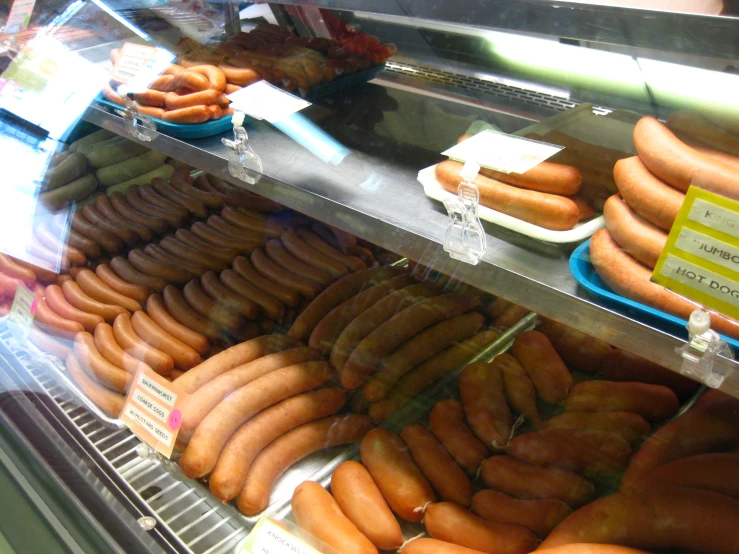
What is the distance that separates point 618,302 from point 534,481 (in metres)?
0.64

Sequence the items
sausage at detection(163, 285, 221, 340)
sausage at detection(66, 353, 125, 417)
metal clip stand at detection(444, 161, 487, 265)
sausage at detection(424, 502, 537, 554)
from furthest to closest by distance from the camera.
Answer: sausage at detection(163, 285, 221, 340) < sausage at detection(66, 353, 125, 417) < sausage at detection(424, 502, 537, 554) < metal clip stand at detection(444, 161, 487, 265)

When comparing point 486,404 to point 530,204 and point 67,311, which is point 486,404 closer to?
point 530,204

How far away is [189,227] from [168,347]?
35.6 inches

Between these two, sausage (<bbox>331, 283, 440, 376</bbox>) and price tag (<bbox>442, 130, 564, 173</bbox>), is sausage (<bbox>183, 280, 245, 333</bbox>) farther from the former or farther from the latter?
price tag (<bbox>442, 130, 564, 173</bbox>)

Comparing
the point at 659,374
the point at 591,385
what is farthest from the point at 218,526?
the point at 659,374

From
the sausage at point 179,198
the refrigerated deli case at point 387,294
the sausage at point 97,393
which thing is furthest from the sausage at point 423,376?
the sausage at point 179,198

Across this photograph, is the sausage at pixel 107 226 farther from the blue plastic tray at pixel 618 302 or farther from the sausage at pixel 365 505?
the blue plastic tray at pixel 618 302

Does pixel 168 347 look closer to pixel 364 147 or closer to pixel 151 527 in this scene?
pixel 151 527

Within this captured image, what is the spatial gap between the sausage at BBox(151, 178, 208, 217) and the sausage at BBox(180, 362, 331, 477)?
48.6 inches

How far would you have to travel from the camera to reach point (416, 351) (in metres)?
1.76

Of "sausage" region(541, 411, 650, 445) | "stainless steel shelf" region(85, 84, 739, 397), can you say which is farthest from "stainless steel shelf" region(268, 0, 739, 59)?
"sausage" region(541, 411, 650, 445)

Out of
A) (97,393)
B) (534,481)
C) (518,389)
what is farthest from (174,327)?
(534,481)

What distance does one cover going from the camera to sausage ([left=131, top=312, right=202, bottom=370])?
1.96 m

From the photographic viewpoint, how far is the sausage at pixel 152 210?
8.93 ft
